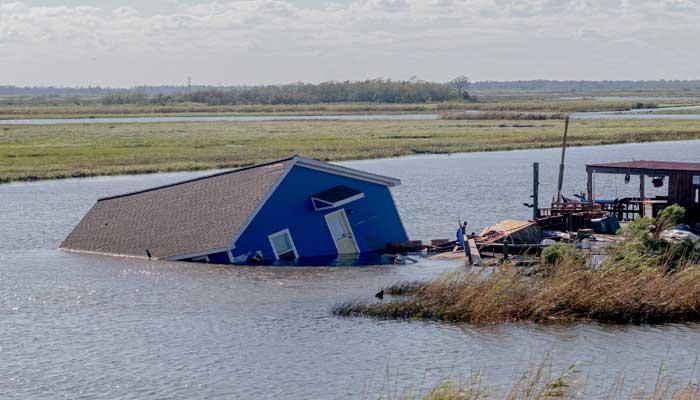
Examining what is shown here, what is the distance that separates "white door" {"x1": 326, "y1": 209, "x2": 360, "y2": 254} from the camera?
1511 inches

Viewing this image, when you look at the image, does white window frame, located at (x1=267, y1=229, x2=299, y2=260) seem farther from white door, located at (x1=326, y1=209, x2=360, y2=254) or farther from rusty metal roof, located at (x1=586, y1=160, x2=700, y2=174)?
rusty metal roof, located at (x1=586, y1=160, x2=700, y2=174)

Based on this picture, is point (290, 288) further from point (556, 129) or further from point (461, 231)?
point (556, 129)

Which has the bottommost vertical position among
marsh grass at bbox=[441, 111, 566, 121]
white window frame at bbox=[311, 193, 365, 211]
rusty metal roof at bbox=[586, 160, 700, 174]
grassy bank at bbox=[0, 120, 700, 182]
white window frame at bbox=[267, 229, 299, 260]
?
marsh grass at bbox=[441, 111, 566, 121]

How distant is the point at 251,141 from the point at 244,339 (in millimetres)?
74580

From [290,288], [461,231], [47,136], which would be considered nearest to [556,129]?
[47,136]

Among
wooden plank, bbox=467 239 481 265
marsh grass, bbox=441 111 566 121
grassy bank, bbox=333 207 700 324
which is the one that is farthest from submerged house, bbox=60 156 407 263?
marsh grass, bbox=441 111 566 121

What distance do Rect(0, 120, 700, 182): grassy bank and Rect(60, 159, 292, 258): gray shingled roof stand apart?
29901 mm

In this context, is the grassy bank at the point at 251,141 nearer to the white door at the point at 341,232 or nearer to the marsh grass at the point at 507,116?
the marsh grass at the point at 507,116

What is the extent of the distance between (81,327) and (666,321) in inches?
610

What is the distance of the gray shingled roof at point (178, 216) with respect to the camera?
122ft

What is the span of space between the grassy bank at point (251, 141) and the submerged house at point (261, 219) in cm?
3175

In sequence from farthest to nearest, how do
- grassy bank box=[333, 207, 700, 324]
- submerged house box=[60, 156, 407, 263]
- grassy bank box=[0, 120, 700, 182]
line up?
grassy bank box=[0, 120, 700, 182] < submerged house box=[60, 156, 407, 263] < grassy bank box=[333, 207, 700, 324]

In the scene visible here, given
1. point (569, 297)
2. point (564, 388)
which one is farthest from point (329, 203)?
point (564, 388)

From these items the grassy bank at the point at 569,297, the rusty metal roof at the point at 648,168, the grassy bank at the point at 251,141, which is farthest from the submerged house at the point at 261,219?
the grassy bank at the point at 251,141
